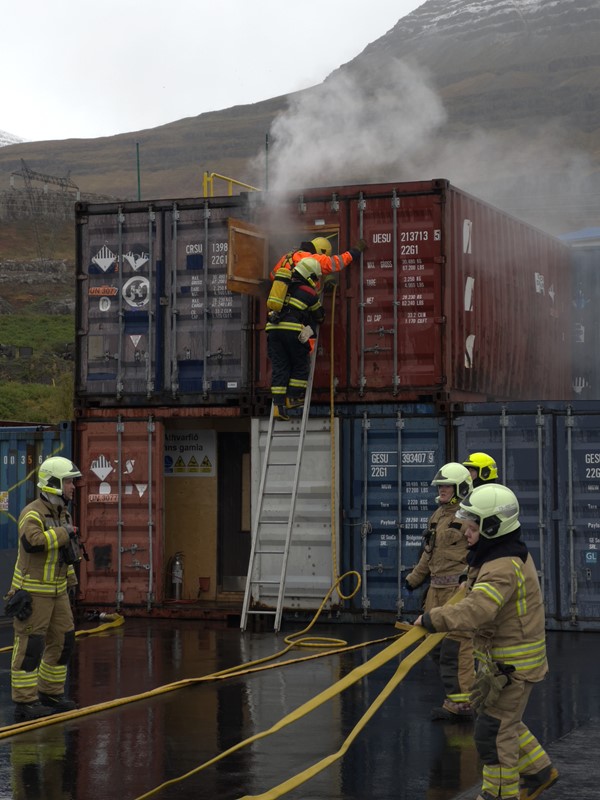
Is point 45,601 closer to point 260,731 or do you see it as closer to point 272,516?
point 260,731

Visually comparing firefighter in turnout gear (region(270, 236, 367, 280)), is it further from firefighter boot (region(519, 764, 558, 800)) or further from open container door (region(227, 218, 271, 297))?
firefighter boot (region(519, 764, 558, 800))

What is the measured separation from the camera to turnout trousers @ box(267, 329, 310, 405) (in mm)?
14773

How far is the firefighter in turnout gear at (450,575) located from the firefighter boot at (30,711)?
305 centimetres

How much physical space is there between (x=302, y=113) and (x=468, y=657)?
1348 centimetres

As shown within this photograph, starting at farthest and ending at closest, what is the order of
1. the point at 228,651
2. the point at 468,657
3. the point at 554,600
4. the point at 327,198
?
the point at 327,198
the point at 554,600
the point at 228,651
the point at 468,657

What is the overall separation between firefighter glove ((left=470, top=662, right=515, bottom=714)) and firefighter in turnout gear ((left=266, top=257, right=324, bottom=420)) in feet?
26.3

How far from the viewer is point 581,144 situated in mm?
155375

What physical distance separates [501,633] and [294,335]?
317 inches

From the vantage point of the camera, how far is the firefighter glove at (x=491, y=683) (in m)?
6.82

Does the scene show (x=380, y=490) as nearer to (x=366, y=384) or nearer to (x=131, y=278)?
(x=366, y=384)

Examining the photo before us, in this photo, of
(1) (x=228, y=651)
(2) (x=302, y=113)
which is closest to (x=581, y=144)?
(2) (x=302, y=113)

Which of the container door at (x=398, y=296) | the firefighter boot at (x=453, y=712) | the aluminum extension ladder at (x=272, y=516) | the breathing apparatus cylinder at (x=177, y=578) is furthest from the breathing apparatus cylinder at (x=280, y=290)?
the firefighter boot at (x=453, y=712)

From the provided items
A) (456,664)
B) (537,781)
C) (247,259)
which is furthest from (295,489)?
(537,781)

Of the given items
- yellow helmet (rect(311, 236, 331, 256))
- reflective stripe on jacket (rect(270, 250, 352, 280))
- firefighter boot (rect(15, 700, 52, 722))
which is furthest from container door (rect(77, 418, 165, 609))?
firefighter boot (rect(15, 700, 52, 722))
